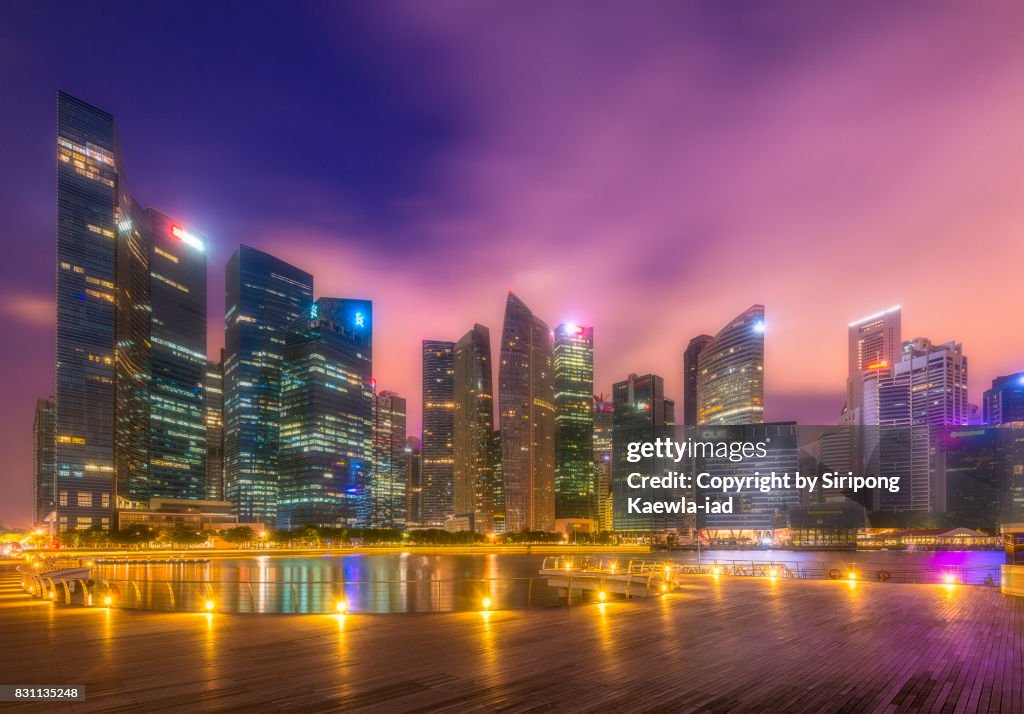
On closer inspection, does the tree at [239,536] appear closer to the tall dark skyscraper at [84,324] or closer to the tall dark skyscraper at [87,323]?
the tall dark skyscraper at [87,323]

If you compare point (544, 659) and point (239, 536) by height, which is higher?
point (544, 659)

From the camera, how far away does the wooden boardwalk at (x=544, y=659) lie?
1213 centimetres

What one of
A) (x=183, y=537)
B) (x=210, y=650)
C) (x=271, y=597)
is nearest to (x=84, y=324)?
(x=183, y=537)

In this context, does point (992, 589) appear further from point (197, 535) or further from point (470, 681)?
point (197, 535)

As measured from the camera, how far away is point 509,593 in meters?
57.9

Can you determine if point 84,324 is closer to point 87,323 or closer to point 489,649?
point 87,323

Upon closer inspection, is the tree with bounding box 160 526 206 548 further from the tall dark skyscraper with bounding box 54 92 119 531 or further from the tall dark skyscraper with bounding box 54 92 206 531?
the tall dark skyscraper with bounding box 54 92 119 531

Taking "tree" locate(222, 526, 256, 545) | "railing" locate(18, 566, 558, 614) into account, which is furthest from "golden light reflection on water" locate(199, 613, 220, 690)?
"tree" locate(222, 526, 256, 545)

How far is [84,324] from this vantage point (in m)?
176

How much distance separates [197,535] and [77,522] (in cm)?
3032

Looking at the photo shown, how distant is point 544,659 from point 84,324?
19874cm

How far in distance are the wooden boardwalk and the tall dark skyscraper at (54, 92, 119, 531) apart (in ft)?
586

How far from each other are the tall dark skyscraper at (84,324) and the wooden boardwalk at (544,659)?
17846 cm

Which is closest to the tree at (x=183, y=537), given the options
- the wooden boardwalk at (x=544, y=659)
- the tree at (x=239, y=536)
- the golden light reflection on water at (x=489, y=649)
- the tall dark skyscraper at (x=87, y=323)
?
the tree at (x=239, y=536)
